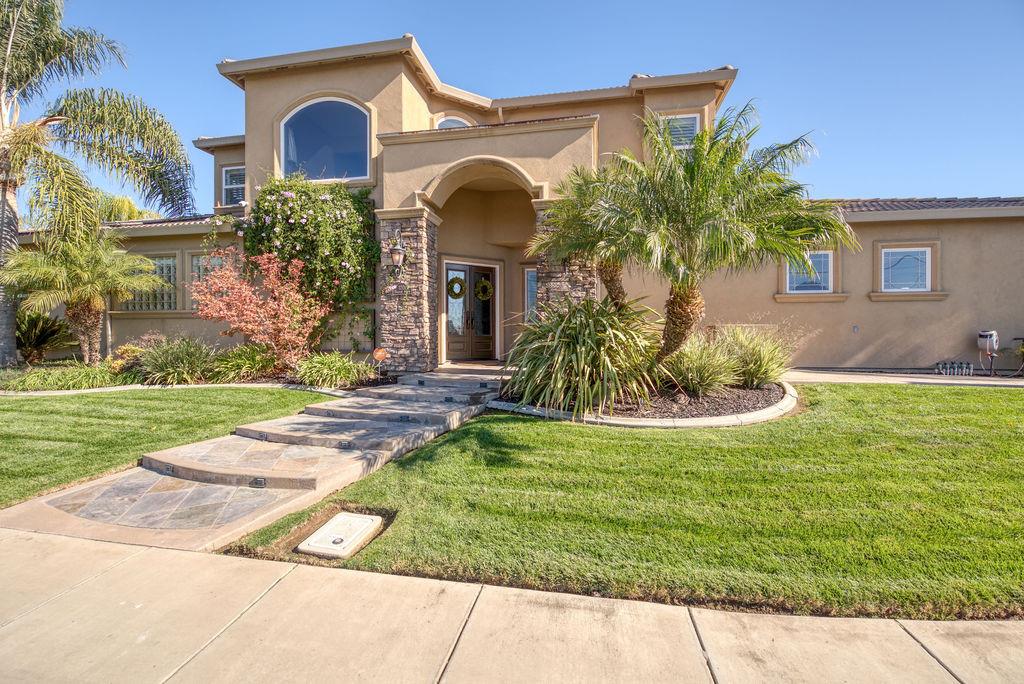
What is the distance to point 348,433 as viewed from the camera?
20.8 ft

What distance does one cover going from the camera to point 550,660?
8.14 feet

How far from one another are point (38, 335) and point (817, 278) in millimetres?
21451

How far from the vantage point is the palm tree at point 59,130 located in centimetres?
1057

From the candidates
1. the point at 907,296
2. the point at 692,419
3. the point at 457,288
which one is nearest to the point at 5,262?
the point at 457,288

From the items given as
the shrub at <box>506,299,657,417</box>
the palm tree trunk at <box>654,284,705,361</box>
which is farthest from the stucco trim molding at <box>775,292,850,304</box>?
the palm tree trunk at <box>654,284,705,361</box>

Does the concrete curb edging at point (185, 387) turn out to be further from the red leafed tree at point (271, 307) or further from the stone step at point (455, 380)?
the stone step at point (455, 380)

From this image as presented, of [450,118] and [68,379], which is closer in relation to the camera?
[68,379]

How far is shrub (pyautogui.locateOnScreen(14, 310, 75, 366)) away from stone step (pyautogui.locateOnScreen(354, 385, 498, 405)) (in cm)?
1139

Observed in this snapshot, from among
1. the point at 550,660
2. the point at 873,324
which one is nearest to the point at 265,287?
the point at 550,660

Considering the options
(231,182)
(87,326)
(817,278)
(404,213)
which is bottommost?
(87,326)

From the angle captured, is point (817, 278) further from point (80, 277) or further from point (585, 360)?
point (80, 277)

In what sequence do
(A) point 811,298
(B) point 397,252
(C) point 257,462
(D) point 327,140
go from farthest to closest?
(D) point 327,140, (A) point 811,298, (B) point 397,252, (C) point 257,462

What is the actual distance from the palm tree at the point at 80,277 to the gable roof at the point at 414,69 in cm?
559

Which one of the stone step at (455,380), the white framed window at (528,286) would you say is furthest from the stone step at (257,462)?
the white framed window at (528,286)
